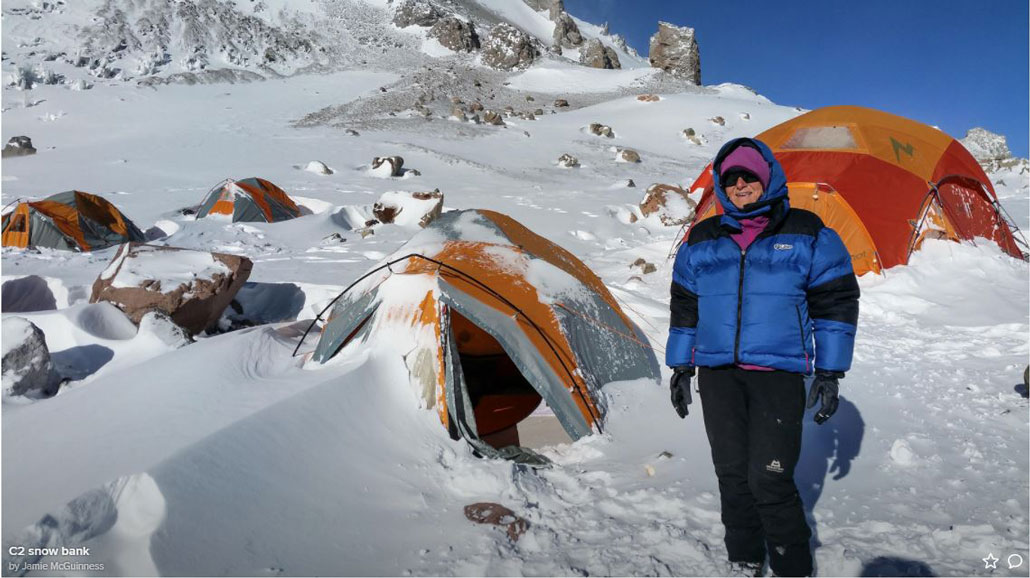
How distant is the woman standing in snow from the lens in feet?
7.33

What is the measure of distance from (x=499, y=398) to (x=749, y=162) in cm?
336

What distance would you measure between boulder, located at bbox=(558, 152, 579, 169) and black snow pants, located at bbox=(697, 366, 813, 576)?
58.7 feet

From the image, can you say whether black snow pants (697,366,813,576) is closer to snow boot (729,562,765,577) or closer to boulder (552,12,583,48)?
snow boot (729,562,765,577)

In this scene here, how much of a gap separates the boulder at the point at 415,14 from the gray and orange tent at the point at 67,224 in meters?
41.1

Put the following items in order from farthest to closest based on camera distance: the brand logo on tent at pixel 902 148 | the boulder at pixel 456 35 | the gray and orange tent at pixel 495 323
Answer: the boulder at pixel 456 35 < the brand logo on tent at pixel 902 148 < the gray and orange tent at pixel 495 323

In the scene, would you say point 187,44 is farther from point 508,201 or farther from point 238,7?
point 508,201

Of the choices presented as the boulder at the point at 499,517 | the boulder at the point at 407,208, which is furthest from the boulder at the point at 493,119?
the boulder at the point at 499,517

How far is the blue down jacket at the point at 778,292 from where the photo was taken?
2.25m

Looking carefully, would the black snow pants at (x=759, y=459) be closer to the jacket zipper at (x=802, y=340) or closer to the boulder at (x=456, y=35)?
the jacket zipper at (x=802, y=340)

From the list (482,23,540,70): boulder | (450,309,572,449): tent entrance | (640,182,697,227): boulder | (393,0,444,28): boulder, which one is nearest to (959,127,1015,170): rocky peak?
(482,23,540,70): boulder

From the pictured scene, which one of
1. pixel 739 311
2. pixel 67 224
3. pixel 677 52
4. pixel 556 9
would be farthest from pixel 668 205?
pixel 556 9

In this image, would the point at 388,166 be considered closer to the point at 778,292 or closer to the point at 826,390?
the point at 778,292

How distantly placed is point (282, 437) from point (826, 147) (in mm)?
7975

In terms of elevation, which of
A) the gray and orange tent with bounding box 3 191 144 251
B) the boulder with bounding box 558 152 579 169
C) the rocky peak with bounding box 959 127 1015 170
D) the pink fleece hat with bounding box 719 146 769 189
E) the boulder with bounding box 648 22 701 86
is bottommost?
the gray and orange tent with bounding box 3 191 144 251
